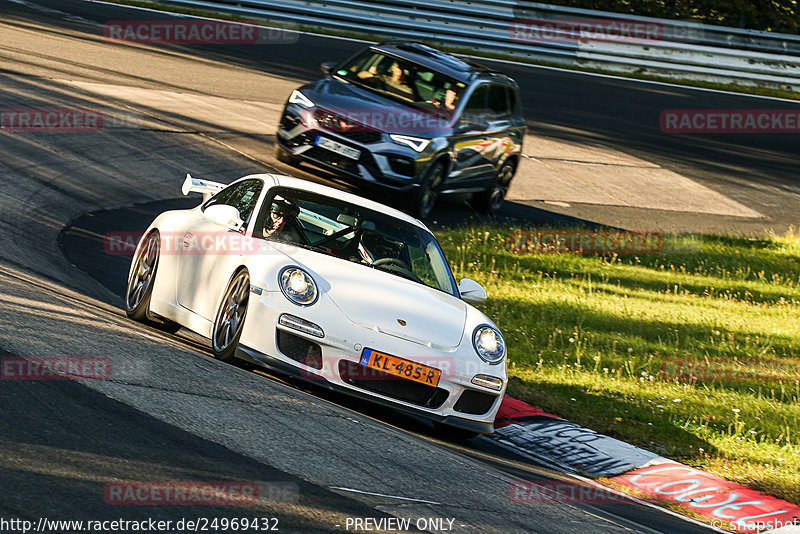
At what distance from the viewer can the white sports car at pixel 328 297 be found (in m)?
7.08

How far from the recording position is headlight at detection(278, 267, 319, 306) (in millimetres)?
7156

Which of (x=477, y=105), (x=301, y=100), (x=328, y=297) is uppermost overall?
(x=477, y=105)

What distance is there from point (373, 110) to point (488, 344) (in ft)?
24.1

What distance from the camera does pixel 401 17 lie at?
87.5 ft

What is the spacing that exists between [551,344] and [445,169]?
189 inches

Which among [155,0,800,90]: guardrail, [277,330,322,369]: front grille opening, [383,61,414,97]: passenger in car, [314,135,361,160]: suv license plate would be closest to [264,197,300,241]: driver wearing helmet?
[277,330,322,369]: front grille opening

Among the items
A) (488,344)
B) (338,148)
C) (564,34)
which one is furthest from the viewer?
(564,34)

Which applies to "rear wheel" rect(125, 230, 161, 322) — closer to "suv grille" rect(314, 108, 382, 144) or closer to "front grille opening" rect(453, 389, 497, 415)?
"front grille opening" rect(453, 389, 497, 415)

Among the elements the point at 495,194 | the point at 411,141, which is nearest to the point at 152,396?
the point at 411,141

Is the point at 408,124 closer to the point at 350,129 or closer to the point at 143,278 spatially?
the point at 350,129

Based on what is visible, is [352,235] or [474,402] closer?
[474,402]

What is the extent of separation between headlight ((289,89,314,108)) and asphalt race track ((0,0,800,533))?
104cm

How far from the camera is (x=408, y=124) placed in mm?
14523

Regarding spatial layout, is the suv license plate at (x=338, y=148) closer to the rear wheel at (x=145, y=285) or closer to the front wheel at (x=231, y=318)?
the rear wheel at (x=145, y=285)
